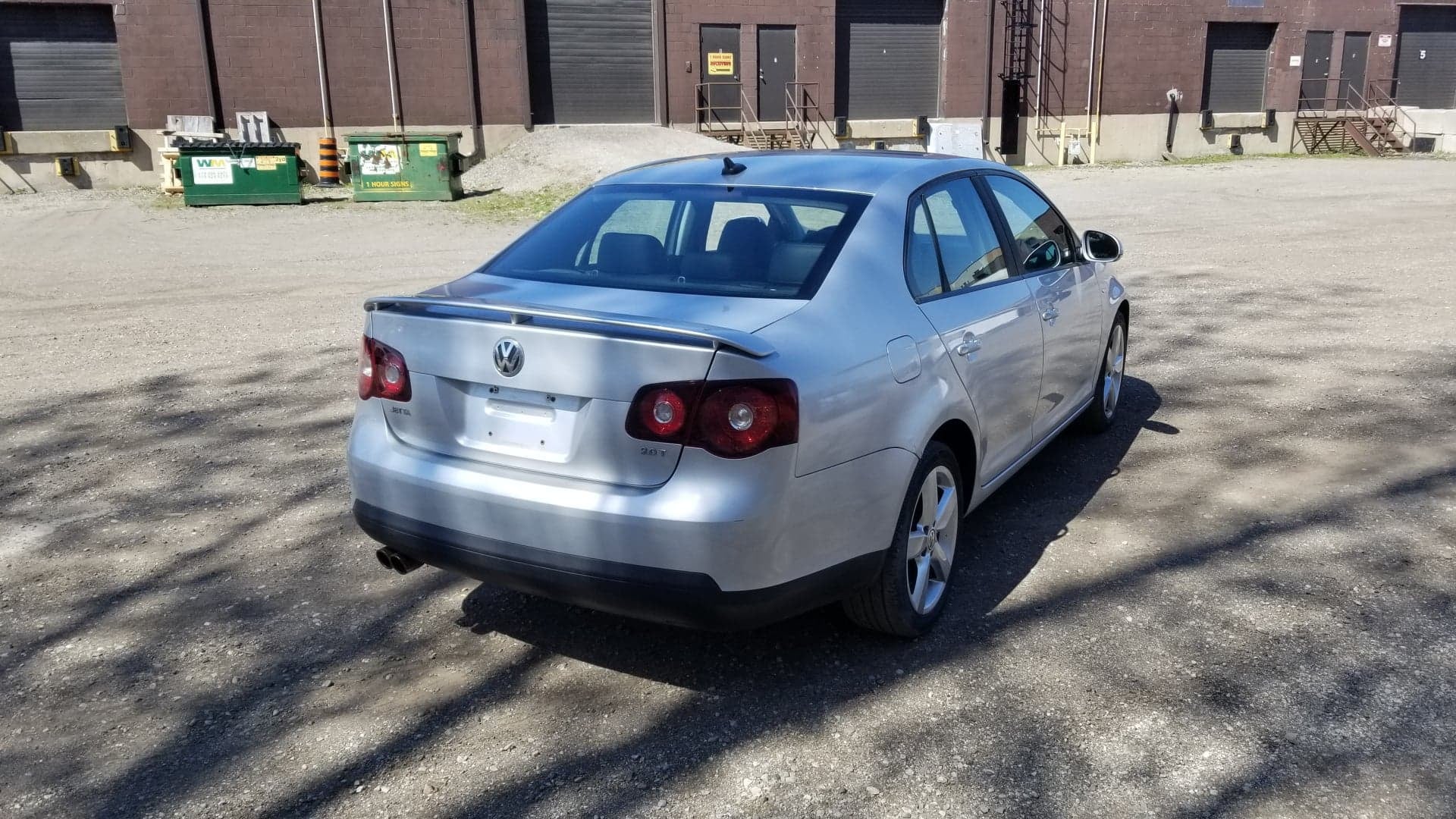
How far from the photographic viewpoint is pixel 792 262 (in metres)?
3.81

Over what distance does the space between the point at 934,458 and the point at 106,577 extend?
3.28m

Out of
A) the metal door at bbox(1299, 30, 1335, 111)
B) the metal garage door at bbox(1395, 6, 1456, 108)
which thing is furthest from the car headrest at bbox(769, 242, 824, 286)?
the metal garage door at bbox(1395, 6, 1456, 108)

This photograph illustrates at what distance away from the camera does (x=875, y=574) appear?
3566 mm

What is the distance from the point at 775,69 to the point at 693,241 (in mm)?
28931

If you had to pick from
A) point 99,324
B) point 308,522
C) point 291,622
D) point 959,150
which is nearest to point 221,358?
point 99,324

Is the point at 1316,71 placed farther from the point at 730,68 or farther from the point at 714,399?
the point at 714,399

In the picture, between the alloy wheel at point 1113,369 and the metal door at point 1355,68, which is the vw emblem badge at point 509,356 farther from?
the metal door at point 1355,68

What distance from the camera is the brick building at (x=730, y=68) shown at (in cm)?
2659

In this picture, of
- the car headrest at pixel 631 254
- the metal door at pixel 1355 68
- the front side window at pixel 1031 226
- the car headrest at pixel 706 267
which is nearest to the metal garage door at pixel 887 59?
the metal door at pixel 1355 68

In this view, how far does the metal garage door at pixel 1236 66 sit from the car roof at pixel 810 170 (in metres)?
36.6

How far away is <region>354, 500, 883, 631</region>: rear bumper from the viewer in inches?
125

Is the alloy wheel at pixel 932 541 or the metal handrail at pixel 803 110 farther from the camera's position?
the metal handrail at pixel 803 110

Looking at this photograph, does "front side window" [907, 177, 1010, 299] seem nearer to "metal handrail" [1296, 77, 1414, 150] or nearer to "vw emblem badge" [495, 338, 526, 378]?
"vw emblem badge" [495, 338, 526, 378]

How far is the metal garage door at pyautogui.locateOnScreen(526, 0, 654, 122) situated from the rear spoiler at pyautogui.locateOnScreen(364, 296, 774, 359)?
27.5 m
